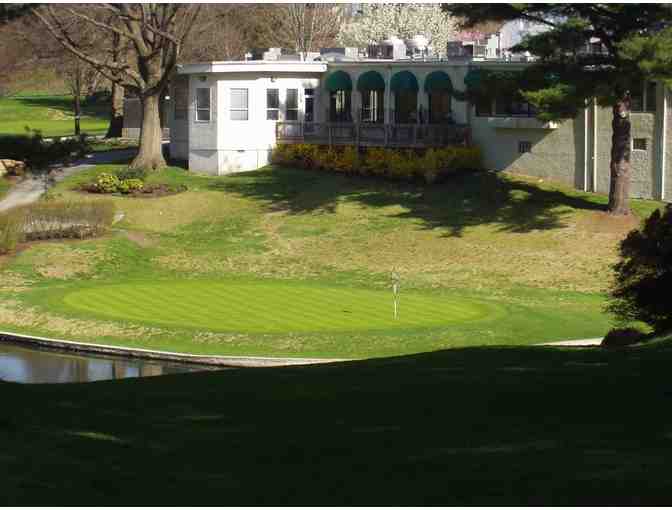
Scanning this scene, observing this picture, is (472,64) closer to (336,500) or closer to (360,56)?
(360,56)

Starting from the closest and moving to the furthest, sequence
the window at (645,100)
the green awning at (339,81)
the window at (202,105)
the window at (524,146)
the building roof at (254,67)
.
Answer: the window at (645,100) < the window at (524,146) < the building roof at (254,67) < the window at (202,105) < the green awning at (339,81)

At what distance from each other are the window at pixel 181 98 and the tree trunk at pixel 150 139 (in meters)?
2.82

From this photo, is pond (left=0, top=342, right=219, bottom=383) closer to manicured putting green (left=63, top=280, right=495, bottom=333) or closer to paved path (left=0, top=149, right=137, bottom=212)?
manicured putting green (left=63, top=280, right=495, bottom=333)

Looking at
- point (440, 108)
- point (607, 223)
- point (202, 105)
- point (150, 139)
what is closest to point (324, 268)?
point (607, 223)

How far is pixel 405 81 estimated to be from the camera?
51.1 metres

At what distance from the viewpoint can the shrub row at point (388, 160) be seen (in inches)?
1884

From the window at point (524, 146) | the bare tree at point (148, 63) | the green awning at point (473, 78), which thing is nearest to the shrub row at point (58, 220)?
the bare tree at point (148, 63)

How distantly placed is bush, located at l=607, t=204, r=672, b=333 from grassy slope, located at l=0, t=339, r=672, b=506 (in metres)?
3.89

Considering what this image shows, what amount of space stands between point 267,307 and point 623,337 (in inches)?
470

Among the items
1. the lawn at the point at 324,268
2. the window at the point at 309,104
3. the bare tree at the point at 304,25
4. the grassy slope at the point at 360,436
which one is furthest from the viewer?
the bare tree at the point at 304,25

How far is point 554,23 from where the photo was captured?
4288 centimetres

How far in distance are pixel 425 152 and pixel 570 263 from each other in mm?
11560

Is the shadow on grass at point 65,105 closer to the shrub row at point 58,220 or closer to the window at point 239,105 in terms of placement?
the window at point 239,105

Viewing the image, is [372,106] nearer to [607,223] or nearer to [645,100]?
[645,100]
